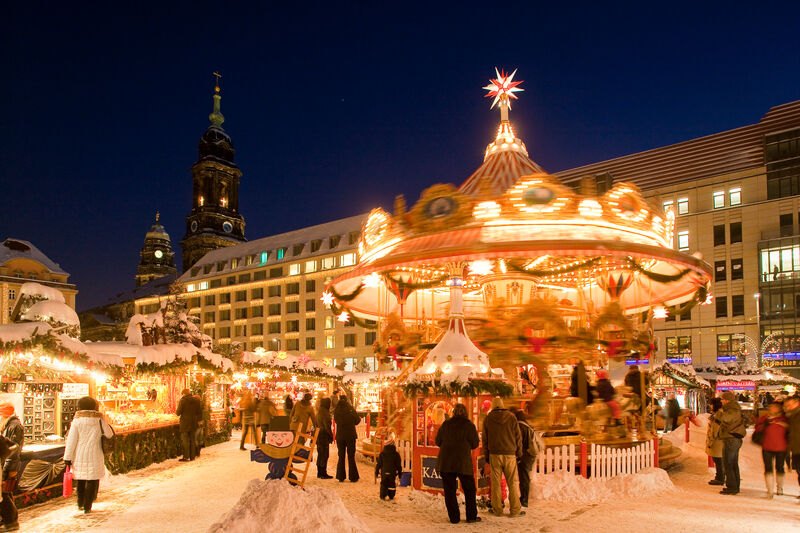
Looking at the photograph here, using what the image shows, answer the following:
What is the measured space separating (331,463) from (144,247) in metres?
111

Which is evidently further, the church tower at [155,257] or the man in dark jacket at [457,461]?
the church tower at [155,257]

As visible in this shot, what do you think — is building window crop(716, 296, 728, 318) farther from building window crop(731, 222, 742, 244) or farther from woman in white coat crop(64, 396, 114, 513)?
woman in white coat crop(64, 396, 114, 513)

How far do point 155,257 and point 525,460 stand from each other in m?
115

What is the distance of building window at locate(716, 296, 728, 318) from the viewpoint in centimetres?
4356

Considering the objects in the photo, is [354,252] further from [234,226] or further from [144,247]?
[144,247]

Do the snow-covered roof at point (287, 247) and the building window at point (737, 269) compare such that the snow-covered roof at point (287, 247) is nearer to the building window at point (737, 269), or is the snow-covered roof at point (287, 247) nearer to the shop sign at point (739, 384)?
the building window at point (737, 269)

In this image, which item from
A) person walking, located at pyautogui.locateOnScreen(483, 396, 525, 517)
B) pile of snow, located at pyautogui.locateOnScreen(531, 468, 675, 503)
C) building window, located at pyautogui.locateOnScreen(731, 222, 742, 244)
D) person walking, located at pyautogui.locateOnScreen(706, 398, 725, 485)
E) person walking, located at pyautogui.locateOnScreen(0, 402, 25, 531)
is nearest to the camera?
person walking, located at pyautogui.locateOnScreen(0, 402, 25, 531)

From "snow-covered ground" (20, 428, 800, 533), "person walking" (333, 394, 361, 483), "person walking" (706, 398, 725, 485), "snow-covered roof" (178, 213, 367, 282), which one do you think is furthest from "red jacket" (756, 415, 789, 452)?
"snow-covered roof" (178, 213, 367, 282)

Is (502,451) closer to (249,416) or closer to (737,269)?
(249,416)

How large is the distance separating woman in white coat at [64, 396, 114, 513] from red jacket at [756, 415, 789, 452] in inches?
416

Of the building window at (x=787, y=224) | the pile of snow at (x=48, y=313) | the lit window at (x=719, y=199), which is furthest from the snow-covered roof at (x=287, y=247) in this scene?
the pile of snow at (x=48, y=313)

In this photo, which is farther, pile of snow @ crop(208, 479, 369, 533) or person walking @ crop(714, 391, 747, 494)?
person walking @ crop(714, 391, 747, 494)

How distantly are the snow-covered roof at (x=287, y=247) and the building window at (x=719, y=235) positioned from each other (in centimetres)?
2742

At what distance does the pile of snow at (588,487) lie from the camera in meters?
11.2
